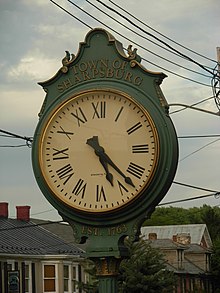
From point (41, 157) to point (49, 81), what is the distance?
545 millimetres

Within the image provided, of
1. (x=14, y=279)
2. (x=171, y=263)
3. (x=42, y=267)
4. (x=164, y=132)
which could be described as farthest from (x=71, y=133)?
(x=171, y=263)

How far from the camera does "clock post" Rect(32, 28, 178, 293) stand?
19.7 feet

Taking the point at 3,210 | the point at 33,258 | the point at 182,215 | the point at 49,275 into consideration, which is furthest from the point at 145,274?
the point at 182,215

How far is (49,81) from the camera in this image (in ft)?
20.9

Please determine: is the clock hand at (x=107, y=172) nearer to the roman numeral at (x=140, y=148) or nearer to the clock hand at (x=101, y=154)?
the clock hand at (x=101, y=154)

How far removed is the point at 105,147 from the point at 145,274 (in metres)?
26.1

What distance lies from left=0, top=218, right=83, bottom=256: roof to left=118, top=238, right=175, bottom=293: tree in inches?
423

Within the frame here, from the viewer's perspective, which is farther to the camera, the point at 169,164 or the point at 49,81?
the point at 49,81

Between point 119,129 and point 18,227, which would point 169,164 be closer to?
point 119,129

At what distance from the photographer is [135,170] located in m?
6.04

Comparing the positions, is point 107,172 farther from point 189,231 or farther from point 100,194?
point 189,231

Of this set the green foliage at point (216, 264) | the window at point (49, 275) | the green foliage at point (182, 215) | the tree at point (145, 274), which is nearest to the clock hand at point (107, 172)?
the tree at point (145, 274)

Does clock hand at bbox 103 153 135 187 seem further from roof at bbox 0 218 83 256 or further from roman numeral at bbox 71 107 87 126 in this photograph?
roof at bbox 0 218 83 256

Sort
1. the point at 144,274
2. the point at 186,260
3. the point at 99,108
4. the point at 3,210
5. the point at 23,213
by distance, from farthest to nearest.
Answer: the point at 186,260 → the point at 23,213 → the point at 3,210 → the point at 144,274 → the point at 99,108
